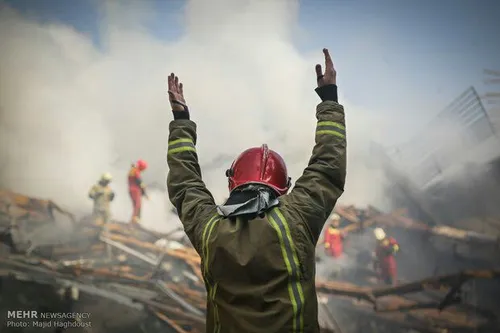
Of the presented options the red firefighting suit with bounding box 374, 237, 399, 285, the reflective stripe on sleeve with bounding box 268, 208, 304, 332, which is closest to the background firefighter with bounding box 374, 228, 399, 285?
the red firefighting suit with bounding box 374, 237, 399, 285

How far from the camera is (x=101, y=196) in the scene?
436 centimetres

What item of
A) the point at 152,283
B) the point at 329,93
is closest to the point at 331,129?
the point at 329,93

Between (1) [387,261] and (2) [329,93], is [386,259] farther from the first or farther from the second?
(2) [329,93]

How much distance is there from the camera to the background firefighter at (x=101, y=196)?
4359mm

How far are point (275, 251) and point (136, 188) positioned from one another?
343cm

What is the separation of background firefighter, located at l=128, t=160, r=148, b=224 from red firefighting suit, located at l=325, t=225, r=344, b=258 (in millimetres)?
2167

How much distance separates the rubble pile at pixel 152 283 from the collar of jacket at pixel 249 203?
8.60 feet

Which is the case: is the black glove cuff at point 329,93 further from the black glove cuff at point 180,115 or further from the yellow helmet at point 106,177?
the yellow helmet at point 106,177

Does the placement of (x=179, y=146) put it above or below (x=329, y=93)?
below

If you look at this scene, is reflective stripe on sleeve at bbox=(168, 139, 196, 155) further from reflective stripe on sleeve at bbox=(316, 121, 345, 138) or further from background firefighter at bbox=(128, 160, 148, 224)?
background firefighter at bbox=(128, 160, 148, 224)

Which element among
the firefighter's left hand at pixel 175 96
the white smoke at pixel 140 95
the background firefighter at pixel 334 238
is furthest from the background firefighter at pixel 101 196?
the firefighter's left hand at pixel 175 96

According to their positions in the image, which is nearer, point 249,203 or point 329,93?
point 249,203

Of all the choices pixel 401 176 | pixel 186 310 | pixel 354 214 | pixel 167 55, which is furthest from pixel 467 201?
pixel 167 55

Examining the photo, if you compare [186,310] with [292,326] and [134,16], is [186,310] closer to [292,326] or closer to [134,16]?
[292,326]
